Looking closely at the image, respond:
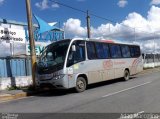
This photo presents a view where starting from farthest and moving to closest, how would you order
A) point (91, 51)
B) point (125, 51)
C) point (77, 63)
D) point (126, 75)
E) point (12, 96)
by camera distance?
point (125, 51) < point (126, 75) < point (91, 51) < point (77, 63) < point (12, 96)

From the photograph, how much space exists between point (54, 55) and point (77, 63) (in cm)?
124

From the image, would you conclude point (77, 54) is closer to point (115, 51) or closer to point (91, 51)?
point (91, 51)

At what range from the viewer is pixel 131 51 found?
2356cm

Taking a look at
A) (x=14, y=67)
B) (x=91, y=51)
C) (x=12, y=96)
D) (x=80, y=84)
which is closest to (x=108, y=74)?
(x=91, y=51)

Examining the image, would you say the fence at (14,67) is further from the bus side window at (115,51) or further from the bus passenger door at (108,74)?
the bus side window at (115,51)

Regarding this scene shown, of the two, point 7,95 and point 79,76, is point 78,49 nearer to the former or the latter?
point 79,76

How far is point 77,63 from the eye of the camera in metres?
15.8

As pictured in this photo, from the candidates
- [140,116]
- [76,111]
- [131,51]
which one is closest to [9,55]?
[131,51]

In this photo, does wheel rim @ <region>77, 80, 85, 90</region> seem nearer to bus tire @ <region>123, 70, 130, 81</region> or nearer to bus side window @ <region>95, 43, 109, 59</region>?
bus side window @ <region>95, 43, 109, 59</region>

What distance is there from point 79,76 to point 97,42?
3.07 m

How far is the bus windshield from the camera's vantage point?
1520cm

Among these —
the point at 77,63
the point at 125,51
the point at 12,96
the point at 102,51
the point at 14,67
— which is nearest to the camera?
the point at 12,96

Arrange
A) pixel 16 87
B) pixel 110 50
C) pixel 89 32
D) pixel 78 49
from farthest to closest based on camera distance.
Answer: pixel 89 32 < pixel 110 50 < pixel 16 87 < pixel 78 49

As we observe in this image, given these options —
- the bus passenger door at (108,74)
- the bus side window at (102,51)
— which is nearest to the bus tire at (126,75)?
the bus passenger door at (108,74)
